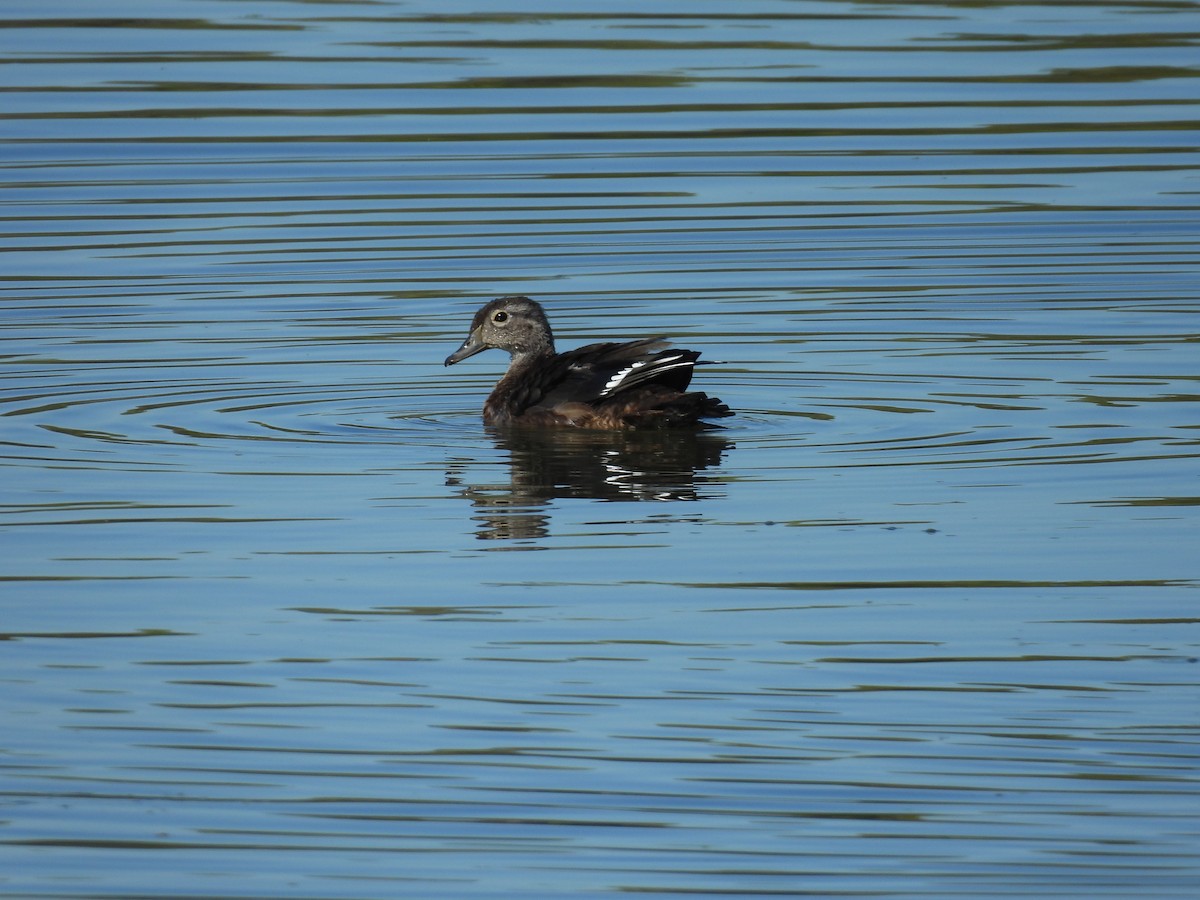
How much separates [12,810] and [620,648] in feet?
6.64

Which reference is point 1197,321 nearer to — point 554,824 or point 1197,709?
point 1197,709

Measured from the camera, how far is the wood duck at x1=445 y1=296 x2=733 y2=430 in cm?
1182

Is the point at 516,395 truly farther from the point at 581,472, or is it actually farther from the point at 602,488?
the point at 602,488

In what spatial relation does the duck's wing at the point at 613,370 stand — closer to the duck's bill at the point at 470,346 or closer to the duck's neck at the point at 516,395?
the duck's neck at the point at 516,395

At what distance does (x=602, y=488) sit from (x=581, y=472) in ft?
1.38

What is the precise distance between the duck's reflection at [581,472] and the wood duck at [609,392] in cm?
10

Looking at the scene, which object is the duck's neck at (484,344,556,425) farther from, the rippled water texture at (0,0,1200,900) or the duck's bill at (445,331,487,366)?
the duck's bill at (445,331,487,366)

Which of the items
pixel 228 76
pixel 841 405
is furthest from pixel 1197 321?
pixel 228 76

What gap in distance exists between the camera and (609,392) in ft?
39.0

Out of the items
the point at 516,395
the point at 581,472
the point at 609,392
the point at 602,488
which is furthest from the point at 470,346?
the point at 602,488

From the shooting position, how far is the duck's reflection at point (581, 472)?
10023 millimetres

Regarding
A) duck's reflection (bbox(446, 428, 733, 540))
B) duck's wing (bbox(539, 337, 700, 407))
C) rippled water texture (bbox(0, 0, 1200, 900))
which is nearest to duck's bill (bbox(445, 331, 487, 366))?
rippled water texture (bbox(0, 0, 1200, 900))

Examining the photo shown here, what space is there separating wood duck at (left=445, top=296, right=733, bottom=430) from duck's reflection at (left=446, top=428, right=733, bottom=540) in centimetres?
10

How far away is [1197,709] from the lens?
714cm
